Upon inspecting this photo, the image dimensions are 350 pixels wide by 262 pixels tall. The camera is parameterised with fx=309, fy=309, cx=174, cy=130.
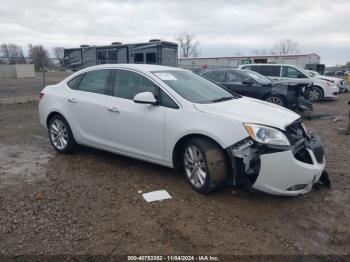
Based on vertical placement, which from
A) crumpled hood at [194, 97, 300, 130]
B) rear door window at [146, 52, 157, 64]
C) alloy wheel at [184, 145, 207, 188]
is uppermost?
rear door window at [146, 52, 157, 64]

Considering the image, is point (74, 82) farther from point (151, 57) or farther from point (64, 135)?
point (151, 57)

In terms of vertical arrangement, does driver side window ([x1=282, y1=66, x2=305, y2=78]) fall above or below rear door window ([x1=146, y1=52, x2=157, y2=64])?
below

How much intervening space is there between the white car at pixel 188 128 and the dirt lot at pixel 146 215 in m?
0.30

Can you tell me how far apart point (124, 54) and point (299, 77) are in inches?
409

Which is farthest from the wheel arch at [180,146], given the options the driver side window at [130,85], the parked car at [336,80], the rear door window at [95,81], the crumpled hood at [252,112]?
the parked car at [336,80]

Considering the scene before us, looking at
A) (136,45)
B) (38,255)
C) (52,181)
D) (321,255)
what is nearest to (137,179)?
(52,181)

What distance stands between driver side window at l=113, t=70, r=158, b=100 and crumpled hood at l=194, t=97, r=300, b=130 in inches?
32.5

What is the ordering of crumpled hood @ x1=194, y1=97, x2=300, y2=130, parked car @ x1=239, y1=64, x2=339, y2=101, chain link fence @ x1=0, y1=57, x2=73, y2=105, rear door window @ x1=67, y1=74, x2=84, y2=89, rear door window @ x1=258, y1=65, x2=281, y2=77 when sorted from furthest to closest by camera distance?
rear door window @ x1=258, y1=65, x2=281, y2=77, parked car @ x1=239, y1=64, x2=339, y2=101, chain link fence @ x1=0, y1=57, x2=73, y2=105, rear door window @ x1=67, y1=74, x2=84, y2=89, crumpled hood @ x1=194, y1=97, x2=300, y2=130

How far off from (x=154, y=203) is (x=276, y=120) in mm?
1739

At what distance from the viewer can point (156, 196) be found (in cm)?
384

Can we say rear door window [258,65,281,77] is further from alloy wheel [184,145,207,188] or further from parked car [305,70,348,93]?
alloy wheel [184,145,207,188]

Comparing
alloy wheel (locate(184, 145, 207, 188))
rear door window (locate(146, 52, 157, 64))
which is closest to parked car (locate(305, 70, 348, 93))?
rear door window (locate(146, 52, 157, 64))

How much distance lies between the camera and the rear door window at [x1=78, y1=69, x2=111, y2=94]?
482 cm

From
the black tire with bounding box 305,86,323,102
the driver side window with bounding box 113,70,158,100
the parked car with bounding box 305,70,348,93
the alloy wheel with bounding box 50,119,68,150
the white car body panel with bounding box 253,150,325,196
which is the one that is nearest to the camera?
the white car body panel with bounding box 253,150,325,196
